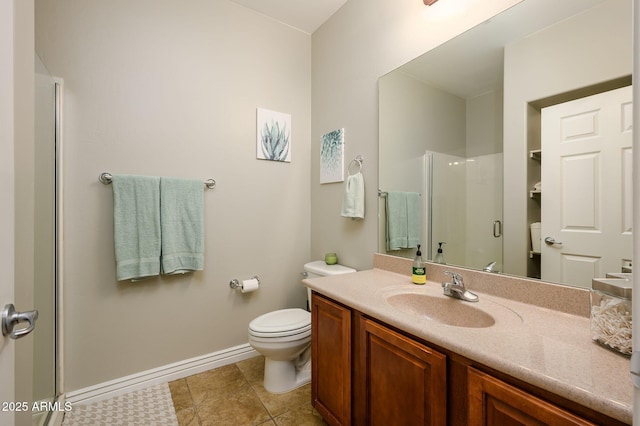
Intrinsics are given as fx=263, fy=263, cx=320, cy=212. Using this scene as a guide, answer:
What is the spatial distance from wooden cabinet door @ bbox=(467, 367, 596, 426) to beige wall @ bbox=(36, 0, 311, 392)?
67.0 inches

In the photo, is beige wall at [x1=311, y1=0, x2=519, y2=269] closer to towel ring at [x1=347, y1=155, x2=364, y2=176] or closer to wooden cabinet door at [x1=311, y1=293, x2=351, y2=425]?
towel ring at [x1=347, y1=155, x2=364, y2=176]

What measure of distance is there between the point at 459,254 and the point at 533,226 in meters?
0.35

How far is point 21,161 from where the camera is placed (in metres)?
0.79

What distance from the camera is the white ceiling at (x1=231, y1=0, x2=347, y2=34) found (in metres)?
1.98

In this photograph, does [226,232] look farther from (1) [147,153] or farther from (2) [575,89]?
(2) [575,89]

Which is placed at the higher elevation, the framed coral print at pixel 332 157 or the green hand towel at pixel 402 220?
the framed coral print at pixel 332 157

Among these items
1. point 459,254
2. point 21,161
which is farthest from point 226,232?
point 459,254

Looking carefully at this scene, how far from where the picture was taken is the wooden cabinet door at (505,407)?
0.58 meters

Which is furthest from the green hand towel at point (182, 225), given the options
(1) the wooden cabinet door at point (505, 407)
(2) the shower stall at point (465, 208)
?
(1) the wooden cabinet door at point (505, 407)

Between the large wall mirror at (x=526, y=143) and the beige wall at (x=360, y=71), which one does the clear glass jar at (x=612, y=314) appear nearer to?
the large wall mirror at (x=526, y=143)

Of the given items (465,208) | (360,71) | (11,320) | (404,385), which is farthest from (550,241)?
(11,320)

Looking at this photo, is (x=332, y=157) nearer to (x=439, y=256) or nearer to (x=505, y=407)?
(x=439, y=256)

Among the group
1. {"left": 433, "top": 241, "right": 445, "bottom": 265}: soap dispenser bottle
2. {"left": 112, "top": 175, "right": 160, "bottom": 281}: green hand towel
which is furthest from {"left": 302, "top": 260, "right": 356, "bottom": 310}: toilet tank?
{"left": 112, "top": 175, "right": 160, "bottom": 281}: green hand towel

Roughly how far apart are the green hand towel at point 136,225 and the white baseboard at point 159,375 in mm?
641
